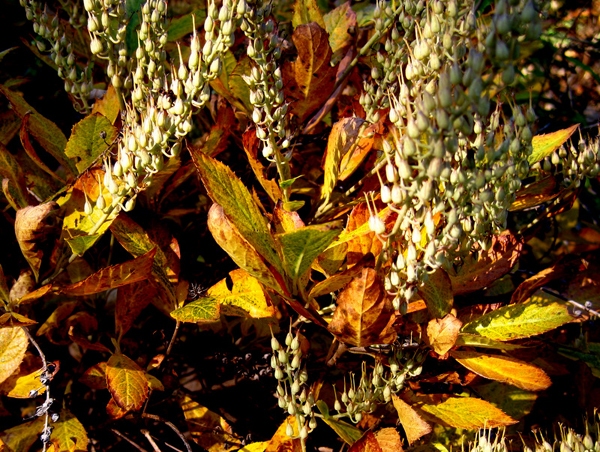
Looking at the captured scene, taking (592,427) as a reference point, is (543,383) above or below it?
above

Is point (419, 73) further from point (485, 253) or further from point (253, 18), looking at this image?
point (485, 253)

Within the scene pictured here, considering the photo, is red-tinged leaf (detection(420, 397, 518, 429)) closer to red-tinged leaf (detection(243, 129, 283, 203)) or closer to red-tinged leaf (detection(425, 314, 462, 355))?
red-tinged leaf (detection(425, 314, 462, 355))

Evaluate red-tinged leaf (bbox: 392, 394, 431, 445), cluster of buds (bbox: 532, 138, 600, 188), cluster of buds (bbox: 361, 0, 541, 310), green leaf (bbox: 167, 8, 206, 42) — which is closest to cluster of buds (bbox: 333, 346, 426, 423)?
red-tinged leaf (bbox: 392, 394, 431, 445)

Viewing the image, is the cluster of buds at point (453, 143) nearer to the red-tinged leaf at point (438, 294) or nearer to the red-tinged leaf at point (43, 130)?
the red-tinged leaf at point (438, 294)

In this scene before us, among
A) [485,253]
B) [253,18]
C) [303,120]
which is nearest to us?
[253,18]

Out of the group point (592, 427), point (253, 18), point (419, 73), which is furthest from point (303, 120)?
point (592, 427)

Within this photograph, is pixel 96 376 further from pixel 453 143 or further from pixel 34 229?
pixel 453 143
